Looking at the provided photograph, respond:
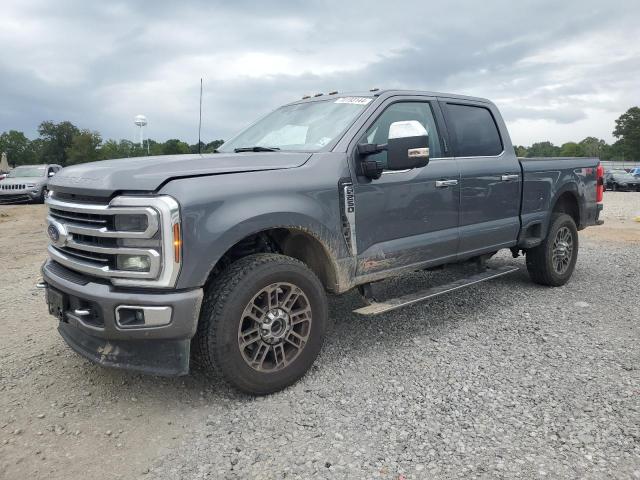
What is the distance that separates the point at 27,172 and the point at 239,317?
62.9ft

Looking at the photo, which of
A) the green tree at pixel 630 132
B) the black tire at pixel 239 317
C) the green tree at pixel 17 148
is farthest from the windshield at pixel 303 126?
the green tree at pixel 630 132

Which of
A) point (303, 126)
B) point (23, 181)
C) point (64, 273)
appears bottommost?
point (64, 273)

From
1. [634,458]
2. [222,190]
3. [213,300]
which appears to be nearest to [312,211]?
[222,190]

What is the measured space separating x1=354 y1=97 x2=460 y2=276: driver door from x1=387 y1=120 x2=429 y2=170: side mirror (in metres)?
0.26

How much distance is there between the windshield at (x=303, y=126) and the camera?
3.81 metres

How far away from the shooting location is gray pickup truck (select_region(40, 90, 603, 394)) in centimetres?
278

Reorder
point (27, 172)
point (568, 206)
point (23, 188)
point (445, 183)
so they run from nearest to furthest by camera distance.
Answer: point (445, 183) < point (568, 206) < point (23, 188) < point (27, 172)

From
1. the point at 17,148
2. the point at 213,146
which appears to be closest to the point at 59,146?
the point at 17,148

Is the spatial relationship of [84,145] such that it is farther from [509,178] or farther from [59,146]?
[509,178]

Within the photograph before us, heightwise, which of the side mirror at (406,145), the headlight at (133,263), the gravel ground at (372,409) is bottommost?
the gravel ground at (372,409)

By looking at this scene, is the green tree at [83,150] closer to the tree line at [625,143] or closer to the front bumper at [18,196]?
the front bumper at [18,196]

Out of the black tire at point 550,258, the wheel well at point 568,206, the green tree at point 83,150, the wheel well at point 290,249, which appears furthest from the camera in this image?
the green tree at point 83,150

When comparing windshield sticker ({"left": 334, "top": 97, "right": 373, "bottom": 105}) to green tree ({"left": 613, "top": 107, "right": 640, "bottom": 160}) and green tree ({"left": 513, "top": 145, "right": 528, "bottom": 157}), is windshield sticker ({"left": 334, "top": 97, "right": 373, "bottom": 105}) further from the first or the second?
green tree ({"left": 613, "top": 107, "right": 640, "bottom": 160})

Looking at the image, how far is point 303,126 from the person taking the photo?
4074 mm
